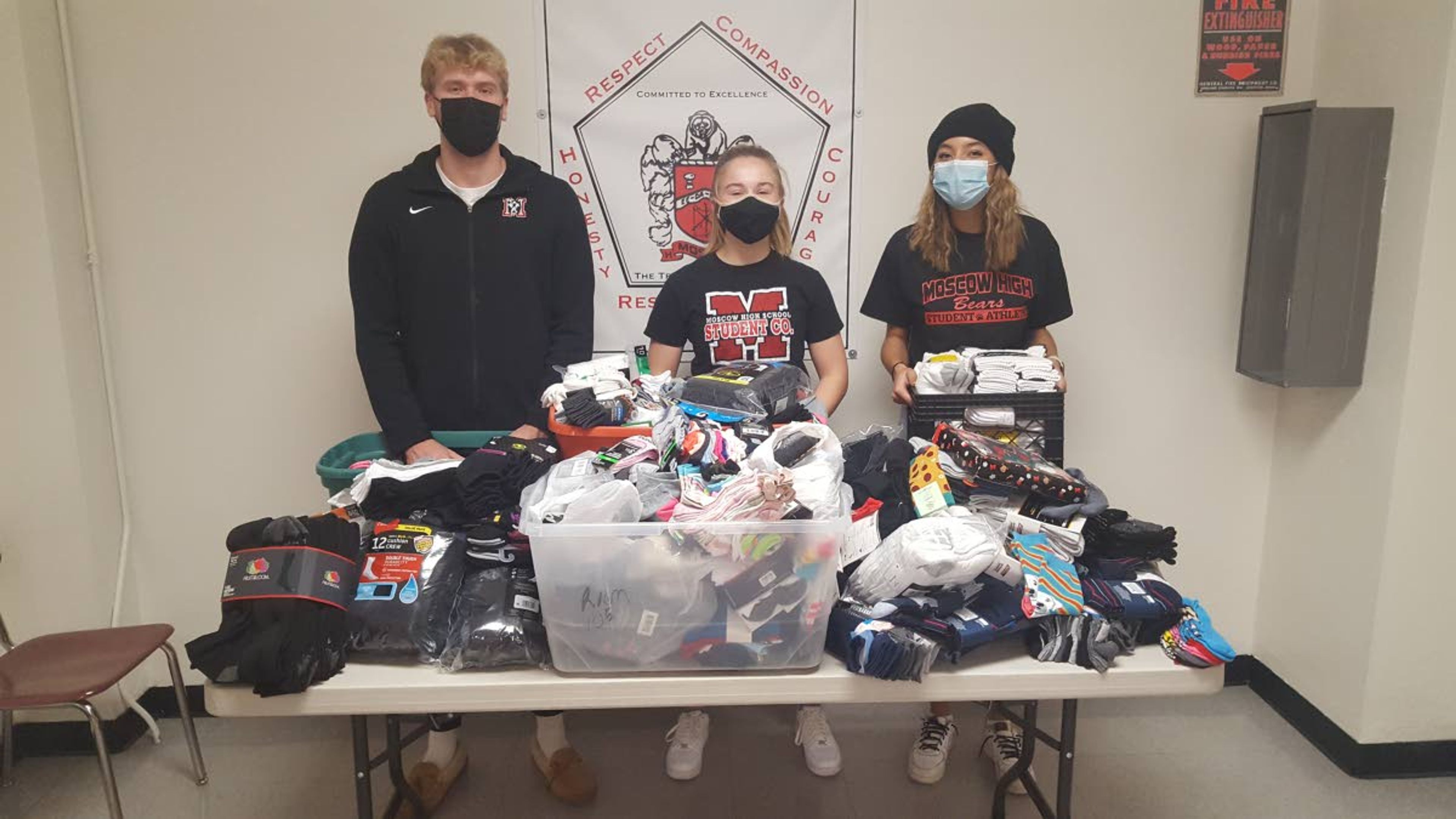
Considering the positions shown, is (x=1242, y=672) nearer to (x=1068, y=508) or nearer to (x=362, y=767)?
(x=1068, y=508)

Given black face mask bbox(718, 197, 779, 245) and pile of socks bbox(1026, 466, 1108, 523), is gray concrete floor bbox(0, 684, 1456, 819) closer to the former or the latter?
pile of socks bbox(1026, 466, 1108, 523)

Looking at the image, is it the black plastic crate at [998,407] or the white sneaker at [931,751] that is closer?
the black plastic crate at [998,407]

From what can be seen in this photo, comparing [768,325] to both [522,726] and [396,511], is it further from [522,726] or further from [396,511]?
[522,726]

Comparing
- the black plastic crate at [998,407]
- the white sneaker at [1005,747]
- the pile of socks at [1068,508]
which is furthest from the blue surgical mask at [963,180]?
the white sneaker at [1005,747]

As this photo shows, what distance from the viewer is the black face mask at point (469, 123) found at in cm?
209

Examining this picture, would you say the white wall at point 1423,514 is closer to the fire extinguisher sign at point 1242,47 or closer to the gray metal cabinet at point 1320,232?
the gray metal cabinet at point 1320,232

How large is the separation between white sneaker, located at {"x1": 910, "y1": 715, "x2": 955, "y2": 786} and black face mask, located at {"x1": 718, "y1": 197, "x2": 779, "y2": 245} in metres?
1.44

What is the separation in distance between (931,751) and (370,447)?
1.73m

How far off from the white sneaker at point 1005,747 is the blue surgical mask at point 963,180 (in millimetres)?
1390

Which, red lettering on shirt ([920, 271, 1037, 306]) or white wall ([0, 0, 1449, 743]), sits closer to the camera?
red lettering on shirt ([920, 271, 1037, 306])

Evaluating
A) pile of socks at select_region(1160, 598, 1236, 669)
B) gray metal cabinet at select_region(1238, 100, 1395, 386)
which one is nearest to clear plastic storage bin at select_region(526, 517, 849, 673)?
pile of socks at select_region(1160, 598, 1236, 669)

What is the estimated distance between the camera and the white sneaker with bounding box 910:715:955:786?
2.41 m

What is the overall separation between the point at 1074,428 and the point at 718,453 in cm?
173

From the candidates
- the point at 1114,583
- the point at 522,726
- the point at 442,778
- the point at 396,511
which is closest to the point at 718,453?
the point at 396,511
